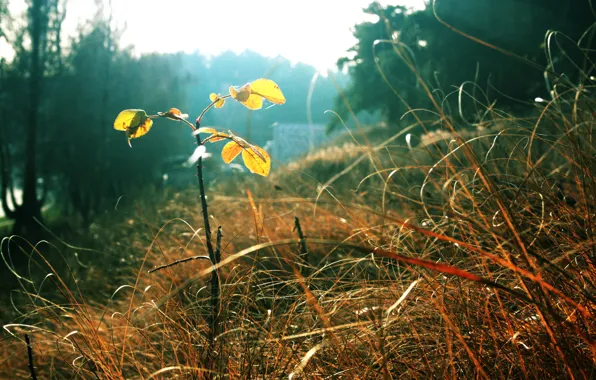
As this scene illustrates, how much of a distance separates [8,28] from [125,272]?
10726 mm

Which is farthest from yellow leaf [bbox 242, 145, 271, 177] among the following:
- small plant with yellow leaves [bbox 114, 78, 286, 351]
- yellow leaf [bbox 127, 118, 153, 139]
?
yellow leaf [bbox 127, 118, 153, 139]

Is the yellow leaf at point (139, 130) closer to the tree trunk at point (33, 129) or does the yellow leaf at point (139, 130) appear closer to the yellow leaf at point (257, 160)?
the yellow leaf at point (257, 160)

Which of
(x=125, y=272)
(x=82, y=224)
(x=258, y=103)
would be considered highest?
(x=258, y=103)

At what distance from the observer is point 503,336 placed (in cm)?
99

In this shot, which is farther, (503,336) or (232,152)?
(232,152)

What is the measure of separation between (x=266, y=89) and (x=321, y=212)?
2.58m

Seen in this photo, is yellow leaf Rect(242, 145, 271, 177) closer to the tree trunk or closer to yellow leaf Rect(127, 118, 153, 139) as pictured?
yellow leaf Rect(127, 118, 153, 139)

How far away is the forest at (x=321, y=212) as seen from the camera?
3.31 ft

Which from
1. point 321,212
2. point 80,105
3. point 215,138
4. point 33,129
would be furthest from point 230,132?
point 80,105

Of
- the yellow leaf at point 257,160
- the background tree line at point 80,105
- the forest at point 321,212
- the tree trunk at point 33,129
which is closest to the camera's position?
the forest at point 321,212

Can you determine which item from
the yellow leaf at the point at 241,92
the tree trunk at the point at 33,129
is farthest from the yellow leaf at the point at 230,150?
the tree trunk at the point at 33,129

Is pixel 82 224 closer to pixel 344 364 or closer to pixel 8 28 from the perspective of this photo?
pixel 8 28

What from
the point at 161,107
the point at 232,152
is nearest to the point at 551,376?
the point at 232,152

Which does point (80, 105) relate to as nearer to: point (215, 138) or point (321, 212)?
point (321, 212)
